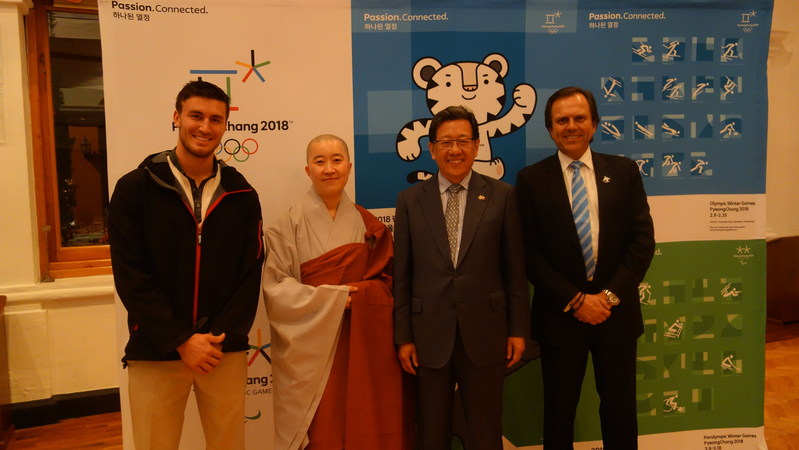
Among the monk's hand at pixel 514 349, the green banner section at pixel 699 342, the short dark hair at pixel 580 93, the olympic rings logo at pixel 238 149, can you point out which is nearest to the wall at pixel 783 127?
the green banner section at pixel 699 342

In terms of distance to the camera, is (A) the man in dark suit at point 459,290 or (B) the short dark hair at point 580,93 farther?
(B) the short dark hair at point 580,93

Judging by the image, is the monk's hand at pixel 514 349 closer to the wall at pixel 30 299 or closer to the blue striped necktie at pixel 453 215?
the blue striped necktie at pixel 453 215

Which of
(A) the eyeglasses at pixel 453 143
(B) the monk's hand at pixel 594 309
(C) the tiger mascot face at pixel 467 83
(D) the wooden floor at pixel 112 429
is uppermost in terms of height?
(C) the tiger mascot face at pixel 467 83

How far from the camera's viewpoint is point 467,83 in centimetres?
269

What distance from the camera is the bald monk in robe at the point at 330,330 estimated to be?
207 cm

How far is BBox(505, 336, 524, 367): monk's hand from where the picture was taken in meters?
2.07

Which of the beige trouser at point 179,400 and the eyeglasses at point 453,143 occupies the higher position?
the eyeglasses at point 453,143

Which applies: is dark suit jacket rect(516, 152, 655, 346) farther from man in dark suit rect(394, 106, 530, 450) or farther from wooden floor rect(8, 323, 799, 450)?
wooden floor rect(8, 323, 799, 450)

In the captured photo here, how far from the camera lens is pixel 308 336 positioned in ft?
6.83

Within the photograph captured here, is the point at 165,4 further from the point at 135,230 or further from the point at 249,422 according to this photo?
the point at 249,422

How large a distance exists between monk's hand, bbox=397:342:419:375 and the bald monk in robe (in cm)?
4

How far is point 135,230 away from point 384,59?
1.44 metres

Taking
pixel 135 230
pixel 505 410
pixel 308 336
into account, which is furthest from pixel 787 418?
pixel 135 230

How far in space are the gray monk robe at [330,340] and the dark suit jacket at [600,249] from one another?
65 cm
